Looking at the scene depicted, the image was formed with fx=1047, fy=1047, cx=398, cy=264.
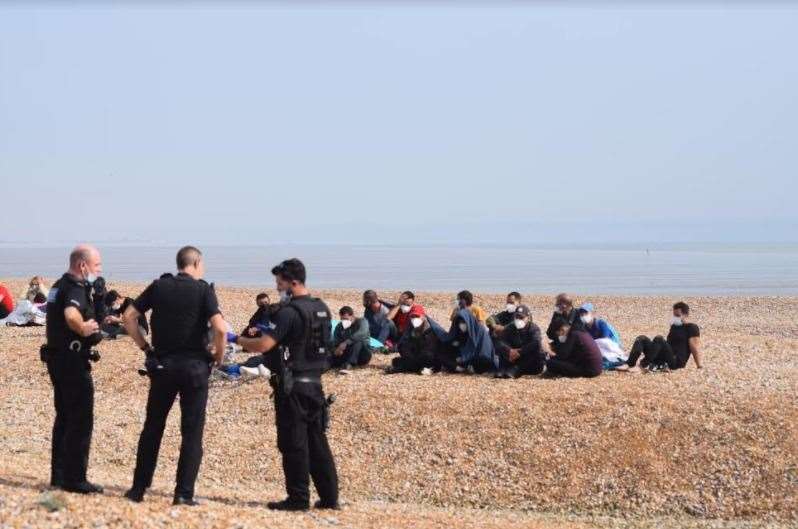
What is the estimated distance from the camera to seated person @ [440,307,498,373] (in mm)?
15938

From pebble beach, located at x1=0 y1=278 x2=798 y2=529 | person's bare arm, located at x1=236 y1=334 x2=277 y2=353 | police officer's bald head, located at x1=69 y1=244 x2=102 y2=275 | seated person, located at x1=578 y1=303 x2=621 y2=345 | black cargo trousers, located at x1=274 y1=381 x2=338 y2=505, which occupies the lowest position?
pebble beach, located at x1=0 y1=278 x2=798 y2=529

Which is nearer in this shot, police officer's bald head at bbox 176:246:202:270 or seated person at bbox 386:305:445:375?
police officer's bald head at bbox 176:246:202:270

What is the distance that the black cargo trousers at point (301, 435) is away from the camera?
8602mm

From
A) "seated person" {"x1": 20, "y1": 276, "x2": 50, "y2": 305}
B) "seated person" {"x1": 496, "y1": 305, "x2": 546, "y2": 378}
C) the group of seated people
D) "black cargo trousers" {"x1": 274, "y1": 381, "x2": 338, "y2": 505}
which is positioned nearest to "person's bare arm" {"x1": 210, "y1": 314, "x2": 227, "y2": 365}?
"black cargo trousers" {"x1": 274, "y1": 381, "x2": 338, "y2": 505}

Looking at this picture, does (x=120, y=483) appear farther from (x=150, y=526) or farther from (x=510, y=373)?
(x=510, y=373)

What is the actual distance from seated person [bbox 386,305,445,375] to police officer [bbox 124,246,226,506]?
8.03 metres

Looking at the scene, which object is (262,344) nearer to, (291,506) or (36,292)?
(291,506)

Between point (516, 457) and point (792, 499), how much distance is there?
9.85 feet

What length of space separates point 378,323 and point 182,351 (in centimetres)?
1049

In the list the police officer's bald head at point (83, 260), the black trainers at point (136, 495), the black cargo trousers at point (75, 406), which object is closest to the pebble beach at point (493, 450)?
the black trainers at point (136, 495)

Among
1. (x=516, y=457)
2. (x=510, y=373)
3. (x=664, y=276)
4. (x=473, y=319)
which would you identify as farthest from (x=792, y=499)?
(x=664, y=276)

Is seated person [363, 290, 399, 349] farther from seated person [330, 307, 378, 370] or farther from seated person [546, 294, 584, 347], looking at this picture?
seated person [546, 294, 584, 347]

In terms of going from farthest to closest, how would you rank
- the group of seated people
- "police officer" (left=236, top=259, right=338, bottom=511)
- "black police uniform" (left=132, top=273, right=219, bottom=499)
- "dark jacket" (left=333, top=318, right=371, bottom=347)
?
"dark jacket" (left=333, top=318, right=371, bottom=347) < the group of seated people < "police officer" (left=236, top=259, right=338, bottom=511) < "black police uniform" (left=132, top=273, right=219, bottom=499)

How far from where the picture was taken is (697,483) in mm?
11477
